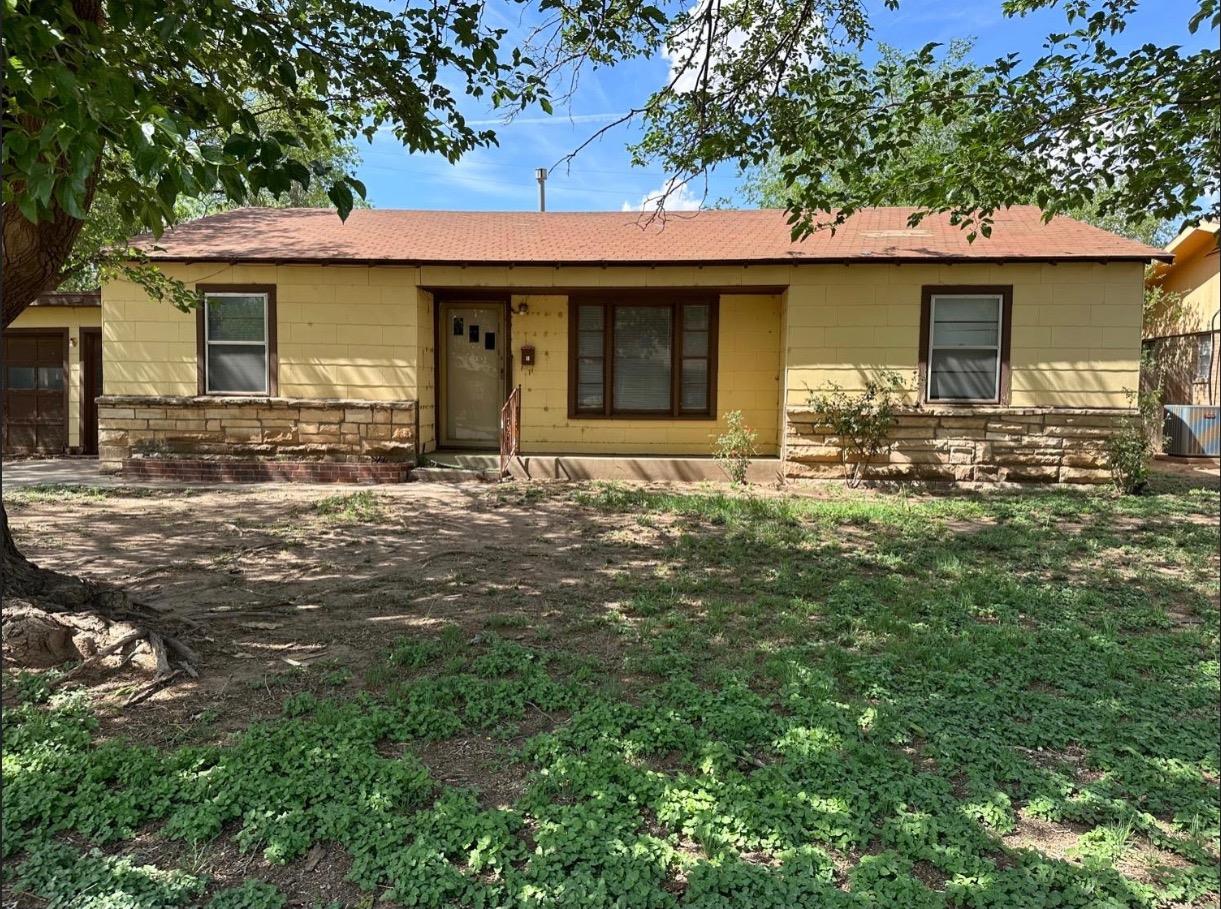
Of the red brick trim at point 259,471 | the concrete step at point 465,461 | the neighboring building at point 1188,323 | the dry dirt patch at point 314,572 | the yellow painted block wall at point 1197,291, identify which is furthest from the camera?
the yellow painted block wall at point 1197,291

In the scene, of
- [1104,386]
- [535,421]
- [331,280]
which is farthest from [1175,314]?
[331,280]

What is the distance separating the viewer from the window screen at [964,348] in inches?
382

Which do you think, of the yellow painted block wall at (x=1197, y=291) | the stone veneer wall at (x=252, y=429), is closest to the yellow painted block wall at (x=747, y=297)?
the stone veneer wall at (x=252, y=429)

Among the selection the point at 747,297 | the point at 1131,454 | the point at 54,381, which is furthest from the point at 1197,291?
the point at 54,381

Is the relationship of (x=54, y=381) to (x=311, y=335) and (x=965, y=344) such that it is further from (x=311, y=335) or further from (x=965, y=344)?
(x=965, y=344)

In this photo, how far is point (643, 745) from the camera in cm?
298

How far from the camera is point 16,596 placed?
3766 mm

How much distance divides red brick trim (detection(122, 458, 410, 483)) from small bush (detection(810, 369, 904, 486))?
18.8ft

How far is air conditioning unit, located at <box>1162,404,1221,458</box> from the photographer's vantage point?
13.2 metres

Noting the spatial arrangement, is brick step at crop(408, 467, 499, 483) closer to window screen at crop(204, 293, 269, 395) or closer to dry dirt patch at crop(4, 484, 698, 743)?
dry dirt patch at crop(4, 484, 698, 743)

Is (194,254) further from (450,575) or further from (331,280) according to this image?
(450,575)

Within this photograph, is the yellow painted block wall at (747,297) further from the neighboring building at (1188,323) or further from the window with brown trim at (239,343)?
the neighboring building at (1188,323)

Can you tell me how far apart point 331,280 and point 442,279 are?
4.92 ft

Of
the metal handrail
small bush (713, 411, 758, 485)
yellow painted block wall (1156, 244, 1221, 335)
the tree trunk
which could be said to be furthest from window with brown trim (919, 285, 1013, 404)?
the tree trunk
